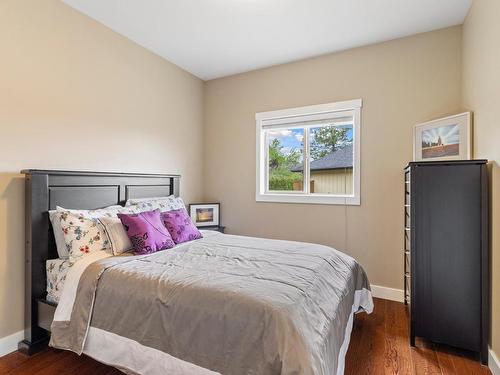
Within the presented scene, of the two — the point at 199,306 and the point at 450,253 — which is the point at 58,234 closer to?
the point at 199,306

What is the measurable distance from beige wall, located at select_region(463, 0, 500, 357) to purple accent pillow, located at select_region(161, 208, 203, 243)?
7.41ft

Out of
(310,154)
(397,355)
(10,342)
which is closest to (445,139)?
(310,154)

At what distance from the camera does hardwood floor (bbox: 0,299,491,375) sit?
1.86 m

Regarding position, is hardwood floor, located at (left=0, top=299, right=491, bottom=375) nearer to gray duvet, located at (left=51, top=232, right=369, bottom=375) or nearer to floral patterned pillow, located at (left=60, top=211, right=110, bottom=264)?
gray duvet, located at (left=51, top=232, right=369, bottom=375)

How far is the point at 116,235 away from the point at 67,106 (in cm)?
118

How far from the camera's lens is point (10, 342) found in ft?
6.73

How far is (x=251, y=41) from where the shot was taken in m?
3.00

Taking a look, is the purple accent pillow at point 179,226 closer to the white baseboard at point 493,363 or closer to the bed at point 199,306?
the bed at point 199,306

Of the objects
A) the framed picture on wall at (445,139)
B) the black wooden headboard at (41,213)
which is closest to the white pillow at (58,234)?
the black wooden headboard at (41,213)

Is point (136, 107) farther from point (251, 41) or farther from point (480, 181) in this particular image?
point (480, 181)

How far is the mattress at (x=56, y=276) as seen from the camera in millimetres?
2000

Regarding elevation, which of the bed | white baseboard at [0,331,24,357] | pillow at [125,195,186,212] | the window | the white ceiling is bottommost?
white baseboard at [0,331,24,357]

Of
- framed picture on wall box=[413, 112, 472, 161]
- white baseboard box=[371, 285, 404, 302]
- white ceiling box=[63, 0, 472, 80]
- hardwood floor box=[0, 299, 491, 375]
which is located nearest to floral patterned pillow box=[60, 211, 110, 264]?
hardwood floor box=[0, 299, 491, 375]

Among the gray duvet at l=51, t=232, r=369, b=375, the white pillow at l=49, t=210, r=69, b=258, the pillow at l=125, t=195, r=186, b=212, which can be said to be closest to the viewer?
the gray duvet at l=51, t=232, r=369, b=375
